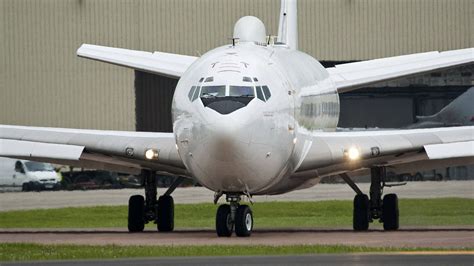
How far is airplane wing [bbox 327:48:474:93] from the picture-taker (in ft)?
139

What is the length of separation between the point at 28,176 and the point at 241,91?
4882cm

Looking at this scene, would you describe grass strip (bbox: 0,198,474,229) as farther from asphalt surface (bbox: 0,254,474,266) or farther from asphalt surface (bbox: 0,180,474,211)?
asphalt surface (bbox: 0,254,474,266)

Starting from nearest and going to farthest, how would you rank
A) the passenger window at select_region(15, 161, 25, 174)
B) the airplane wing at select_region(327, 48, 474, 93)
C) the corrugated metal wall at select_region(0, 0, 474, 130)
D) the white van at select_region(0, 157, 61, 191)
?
1. the airplane wing at select_region(327, 48, 474, 93)
2. the corrugated metal wall at select_region(0, 0, 474, 130)
3. the white van at select_region(0, 157, 61, 191)
4. the passenger window at select_region(15, 161, 25, 174)

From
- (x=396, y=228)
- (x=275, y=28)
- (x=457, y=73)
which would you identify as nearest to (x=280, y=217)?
(x=396, y=228)

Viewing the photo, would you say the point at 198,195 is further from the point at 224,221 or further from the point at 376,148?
the point at 224,221

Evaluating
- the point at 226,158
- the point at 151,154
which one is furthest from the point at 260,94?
the point at 151,154

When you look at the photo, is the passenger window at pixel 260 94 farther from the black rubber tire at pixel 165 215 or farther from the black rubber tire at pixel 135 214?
the black rubber tire at pixel 135 214

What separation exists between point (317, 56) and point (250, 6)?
420 cm

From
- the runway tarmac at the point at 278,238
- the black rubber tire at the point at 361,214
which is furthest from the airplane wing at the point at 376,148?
the runway tarmac at the point at 278,238

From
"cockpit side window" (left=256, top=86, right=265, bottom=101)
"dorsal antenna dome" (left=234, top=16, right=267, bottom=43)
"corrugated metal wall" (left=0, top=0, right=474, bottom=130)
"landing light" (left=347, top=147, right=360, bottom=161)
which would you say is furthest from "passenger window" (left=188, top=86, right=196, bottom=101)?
"corrugated metal wall" (left=0, top=0, right=474, bottom=130)

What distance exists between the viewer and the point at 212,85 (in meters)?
31.9

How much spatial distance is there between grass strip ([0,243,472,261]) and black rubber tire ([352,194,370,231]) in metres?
9.15

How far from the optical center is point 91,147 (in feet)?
118

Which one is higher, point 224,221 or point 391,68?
point 391,68
